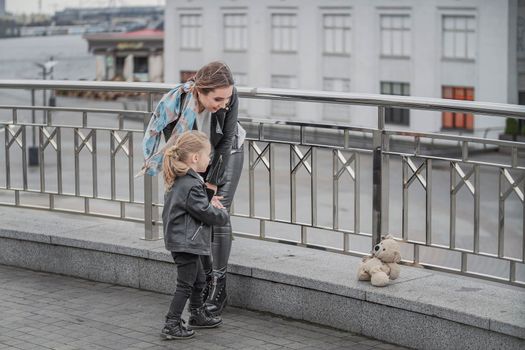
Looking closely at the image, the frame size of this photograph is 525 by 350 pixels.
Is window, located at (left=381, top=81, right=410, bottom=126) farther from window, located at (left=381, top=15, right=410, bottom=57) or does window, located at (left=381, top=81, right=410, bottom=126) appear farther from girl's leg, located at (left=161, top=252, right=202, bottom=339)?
girl's leg, located at (left=161, top=252, right=202, bottom=339)

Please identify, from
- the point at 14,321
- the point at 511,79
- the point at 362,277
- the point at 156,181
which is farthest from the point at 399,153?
the point at 511,79

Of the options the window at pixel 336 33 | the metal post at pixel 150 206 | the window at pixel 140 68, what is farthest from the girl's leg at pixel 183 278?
the window at pixel 140 68

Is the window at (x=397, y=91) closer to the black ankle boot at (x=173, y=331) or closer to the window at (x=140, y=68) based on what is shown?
the window at (x=140, y=68)

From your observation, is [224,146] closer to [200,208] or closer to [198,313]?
[200,208]

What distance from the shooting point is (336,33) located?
255 feet

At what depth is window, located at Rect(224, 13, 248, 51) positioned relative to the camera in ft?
278

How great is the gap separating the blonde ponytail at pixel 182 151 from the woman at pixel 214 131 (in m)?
0.16

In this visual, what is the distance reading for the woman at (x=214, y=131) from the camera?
20.6ft

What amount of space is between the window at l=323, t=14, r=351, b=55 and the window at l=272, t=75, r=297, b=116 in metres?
3.73

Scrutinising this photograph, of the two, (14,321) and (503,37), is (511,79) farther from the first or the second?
(14,321)

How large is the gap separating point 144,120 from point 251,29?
7595cm

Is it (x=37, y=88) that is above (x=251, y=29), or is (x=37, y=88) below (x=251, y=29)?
below

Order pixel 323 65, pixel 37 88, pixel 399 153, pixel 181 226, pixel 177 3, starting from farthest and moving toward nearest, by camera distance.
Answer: pixel 177 3, pixel 323 65, pixel 37 88, pixel 399 153, pixel 181 226

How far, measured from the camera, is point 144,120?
7879 millimetres
